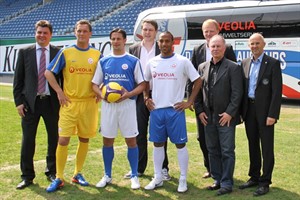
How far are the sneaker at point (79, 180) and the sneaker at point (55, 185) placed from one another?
24 cm

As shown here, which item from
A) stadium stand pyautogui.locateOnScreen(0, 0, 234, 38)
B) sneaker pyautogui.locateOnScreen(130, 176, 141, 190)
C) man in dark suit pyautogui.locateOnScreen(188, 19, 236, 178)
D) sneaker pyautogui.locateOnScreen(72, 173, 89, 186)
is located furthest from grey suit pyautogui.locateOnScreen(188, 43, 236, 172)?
stadium stand pyautogui.locateOnScreen(0, 0, 234, 38)

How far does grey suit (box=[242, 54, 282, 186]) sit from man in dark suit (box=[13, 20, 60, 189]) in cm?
237

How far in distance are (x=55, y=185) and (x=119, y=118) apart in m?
1.12

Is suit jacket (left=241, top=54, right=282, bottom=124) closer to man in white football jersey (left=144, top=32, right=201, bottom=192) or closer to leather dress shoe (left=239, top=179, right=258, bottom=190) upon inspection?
man in white football jersey (left=144, top=32, right=201, bottom=192)

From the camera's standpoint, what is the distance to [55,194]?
4.78 meters

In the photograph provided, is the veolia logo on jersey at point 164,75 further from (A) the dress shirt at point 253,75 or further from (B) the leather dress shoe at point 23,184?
(B) the leather dress shoe at point 23,184

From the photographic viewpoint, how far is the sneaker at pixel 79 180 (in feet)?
16.9

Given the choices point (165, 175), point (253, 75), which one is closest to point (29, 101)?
point (165, 175)

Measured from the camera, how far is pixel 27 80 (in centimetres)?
504

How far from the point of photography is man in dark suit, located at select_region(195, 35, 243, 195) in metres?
4.71

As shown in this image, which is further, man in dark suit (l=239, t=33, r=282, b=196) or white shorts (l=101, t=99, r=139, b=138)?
white shorts (l=101, t=99, r=139, b=138)

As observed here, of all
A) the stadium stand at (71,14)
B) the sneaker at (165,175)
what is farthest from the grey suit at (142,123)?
the stadium stand at (71,14)

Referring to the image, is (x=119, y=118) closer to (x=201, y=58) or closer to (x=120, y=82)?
(x=120, y=82)

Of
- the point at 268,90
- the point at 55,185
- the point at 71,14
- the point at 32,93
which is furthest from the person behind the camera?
the point at 71,14
